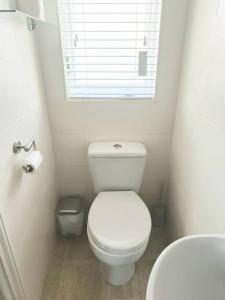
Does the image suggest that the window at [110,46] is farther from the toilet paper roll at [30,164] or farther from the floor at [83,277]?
the floor at [83,277]

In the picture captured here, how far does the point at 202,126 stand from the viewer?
107cm

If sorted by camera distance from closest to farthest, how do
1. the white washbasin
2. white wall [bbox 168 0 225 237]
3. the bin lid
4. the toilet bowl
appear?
the white washbasin
white wall [bbox 168 0 225 237]
the toilet bowl
the bin lid

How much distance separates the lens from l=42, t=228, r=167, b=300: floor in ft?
4.49

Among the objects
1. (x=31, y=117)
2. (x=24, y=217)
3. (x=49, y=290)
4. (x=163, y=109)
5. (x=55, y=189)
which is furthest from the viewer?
(x=55, y=189)

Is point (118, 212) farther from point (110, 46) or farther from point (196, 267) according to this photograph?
point (110, 46)

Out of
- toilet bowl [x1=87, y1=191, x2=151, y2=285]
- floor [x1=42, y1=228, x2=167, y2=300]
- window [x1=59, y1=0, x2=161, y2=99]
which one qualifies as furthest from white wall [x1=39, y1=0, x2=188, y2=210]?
floor [x1=42, y1=228, x2=167, y2=300]

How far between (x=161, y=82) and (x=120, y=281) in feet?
4.42

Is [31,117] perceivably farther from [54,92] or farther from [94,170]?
[94,170]

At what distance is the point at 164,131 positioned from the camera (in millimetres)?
1584

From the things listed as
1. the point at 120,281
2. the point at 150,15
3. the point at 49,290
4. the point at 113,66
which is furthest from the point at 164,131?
the point at 49,290

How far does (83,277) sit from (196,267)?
1.03 meters

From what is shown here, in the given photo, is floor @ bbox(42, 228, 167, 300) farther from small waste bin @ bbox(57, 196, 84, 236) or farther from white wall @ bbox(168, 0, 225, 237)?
white wall @ bbox(168, 0, 225, 237)

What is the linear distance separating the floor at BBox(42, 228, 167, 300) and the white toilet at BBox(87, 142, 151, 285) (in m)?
0.06

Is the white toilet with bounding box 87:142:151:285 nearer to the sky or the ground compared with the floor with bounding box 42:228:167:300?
nearer to the sky
